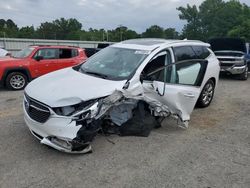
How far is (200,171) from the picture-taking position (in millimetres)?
3742

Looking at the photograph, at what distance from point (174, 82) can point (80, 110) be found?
2.02 m

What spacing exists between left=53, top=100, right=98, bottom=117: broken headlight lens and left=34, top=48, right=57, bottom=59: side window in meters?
6.35

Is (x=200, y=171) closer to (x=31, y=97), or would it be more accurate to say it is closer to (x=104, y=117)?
(x=104, y=117)

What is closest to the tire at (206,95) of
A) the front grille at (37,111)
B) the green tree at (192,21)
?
the front grille at (37,111)

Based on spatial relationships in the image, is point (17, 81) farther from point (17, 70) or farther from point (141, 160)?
point (141, 160)

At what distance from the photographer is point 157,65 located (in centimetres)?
521

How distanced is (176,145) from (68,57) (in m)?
7.07

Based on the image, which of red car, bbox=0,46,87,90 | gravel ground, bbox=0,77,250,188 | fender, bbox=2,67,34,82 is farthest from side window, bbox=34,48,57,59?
gravel ground, bbox=0,77,250,188

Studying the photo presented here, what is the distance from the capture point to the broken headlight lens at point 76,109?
12.8ft

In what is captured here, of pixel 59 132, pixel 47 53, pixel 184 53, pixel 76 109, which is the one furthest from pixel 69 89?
pixel 47 53

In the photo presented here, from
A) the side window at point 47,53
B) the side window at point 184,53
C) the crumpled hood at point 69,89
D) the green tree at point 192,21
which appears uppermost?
the green tree at point 192,21

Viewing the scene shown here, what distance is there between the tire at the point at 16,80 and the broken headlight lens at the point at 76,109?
5991 mm

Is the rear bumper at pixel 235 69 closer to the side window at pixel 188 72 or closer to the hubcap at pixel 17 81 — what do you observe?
the side window at pixel 188 72

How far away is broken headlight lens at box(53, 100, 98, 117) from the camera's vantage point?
12.8ft
